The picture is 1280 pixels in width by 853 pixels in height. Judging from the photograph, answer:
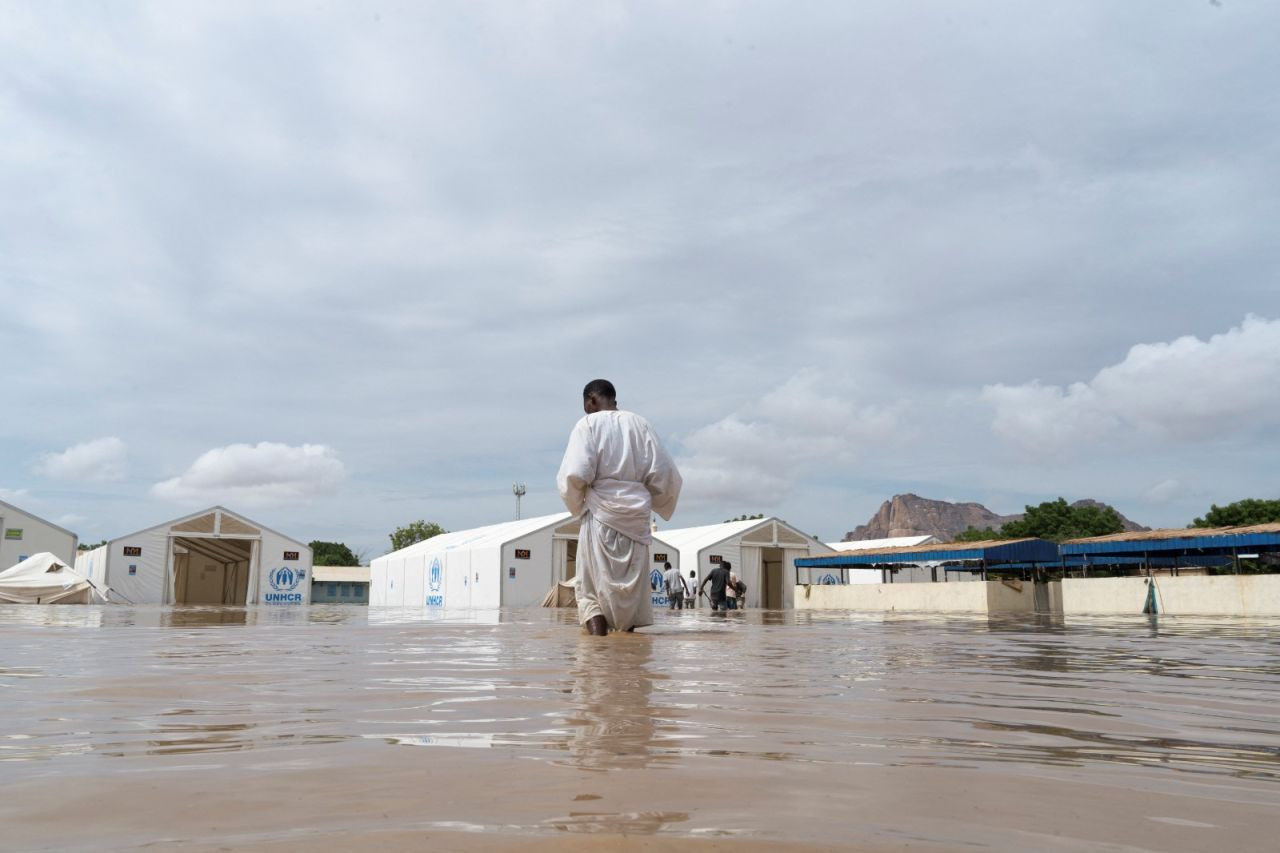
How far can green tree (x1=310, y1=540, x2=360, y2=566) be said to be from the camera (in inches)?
3231

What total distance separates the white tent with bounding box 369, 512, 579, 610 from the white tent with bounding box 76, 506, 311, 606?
188 inches

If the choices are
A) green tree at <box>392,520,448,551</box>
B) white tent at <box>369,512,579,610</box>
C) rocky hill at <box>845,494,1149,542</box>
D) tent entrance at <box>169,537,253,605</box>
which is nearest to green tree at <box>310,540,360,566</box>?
green tree at <box>392,520,448,551</box>

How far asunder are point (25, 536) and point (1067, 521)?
190ft

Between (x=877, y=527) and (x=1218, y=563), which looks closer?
(x=1218, y=563)

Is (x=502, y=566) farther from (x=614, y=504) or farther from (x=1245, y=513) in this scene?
(x=1245, y=513)

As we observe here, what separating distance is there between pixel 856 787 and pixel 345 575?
227 ft

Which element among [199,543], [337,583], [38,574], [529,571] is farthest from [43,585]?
[337,583]

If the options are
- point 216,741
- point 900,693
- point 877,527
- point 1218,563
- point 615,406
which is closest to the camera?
point 216,741

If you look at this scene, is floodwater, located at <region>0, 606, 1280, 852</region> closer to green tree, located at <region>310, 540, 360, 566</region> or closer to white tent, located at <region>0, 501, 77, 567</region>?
white tent, located at <region>0, 501, 77, 567</region>

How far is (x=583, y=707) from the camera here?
197cm

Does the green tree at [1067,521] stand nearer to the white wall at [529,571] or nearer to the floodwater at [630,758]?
the white wall at [529,571]

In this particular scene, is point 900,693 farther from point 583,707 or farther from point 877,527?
point 877,527

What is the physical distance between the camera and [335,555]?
82.6 m

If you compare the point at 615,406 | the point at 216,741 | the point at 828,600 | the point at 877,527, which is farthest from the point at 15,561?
the point at 877,527
